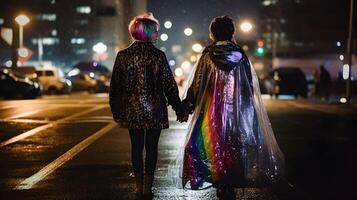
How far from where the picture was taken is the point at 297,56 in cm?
7262

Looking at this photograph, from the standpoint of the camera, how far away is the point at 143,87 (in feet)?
19.6

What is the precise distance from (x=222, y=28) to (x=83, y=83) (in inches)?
1498

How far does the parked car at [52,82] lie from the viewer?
1532 inches

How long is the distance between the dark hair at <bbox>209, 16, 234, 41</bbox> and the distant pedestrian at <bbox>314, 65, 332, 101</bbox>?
85.6 ft

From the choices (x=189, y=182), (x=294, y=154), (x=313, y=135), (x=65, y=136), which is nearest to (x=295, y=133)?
(x=313, y=135)

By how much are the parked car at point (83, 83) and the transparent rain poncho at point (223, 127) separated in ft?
123

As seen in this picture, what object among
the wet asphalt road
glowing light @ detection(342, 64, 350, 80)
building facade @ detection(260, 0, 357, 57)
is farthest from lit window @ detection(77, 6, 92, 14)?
the wet asphalt road

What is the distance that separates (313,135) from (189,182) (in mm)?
7200

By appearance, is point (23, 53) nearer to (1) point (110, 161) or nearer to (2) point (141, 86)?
(1) point (110, 161)

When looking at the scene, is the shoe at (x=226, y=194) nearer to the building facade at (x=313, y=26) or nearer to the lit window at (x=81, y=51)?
the building facade at (x=313, y=26)

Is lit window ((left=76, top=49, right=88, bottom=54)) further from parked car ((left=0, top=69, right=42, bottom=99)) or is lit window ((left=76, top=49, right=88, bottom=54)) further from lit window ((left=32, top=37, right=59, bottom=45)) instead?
parked car ((left=0, top=69, right=42, bottom=99))

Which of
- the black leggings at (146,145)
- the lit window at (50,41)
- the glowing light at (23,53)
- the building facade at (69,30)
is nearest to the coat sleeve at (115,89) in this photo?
the black leggings at (146,145)

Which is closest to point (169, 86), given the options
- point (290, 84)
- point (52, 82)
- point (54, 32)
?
point (290, 84)

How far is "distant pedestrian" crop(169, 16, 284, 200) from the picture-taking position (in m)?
6.08
